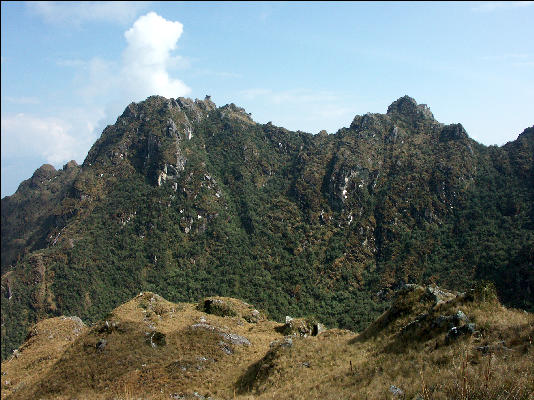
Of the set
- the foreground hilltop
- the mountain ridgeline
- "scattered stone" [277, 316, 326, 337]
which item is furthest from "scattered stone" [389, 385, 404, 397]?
the mountain ridgeline

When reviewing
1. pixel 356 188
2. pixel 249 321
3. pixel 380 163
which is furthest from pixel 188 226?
pixel 249 321

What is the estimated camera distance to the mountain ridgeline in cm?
11488

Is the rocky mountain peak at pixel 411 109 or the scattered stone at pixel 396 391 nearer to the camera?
the scattered stone at pixel 396 391

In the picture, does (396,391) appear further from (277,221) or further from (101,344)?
(277,221)

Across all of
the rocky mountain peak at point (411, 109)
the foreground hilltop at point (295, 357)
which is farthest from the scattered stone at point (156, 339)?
the rocky mountain peak at point (411, 109)

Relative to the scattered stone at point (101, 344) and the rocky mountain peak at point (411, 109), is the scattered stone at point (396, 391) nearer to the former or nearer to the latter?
the scattered stone at point (101, 344)

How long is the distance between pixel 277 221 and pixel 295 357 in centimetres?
14002

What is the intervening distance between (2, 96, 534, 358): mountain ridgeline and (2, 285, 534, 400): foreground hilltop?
250 feet

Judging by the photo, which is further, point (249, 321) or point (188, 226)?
point (188, 226)

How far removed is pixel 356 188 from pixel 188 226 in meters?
80.6

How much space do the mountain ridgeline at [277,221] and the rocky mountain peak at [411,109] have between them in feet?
3.10

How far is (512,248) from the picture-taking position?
110m

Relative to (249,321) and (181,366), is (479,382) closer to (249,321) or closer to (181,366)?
(181,366)

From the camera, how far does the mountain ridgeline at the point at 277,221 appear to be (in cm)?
11488
